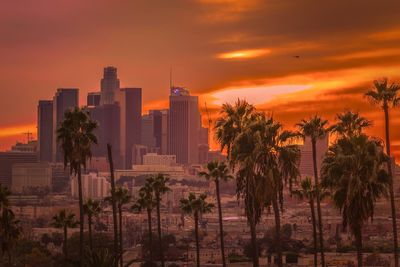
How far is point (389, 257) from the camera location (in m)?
86.0

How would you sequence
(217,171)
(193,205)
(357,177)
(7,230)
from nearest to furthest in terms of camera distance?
1. (357,177)
2. (7,230)
3. (217,171)
4. (193,205)

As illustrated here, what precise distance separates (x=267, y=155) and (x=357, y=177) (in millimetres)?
4925

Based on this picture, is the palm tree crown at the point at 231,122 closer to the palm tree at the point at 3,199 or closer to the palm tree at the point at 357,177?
the palm tree at the point at 357,177

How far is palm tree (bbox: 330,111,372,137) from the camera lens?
41312mm

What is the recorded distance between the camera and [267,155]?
111ft

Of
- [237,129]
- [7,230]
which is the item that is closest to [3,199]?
[7,230]

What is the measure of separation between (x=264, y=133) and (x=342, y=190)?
479cm

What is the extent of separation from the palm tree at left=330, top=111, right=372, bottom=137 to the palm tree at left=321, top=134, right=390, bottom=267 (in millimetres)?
10374

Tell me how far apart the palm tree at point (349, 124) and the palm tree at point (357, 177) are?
10.4 m

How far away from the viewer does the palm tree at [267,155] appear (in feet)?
111

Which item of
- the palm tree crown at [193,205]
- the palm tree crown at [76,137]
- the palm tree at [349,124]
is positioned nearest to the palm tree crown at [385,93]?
the palm tree at [349,124]

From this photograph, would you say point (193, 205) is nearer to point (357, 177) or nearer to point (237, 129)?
point (237, 129)

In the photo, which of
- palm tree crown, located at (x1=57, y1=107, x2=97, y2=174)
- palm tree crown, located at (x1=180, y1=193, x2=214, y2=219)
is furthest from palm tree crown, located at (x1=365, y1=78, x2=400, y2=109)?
palm tree crown, located at (x1=180, y1=193, x2=214, y2=219)

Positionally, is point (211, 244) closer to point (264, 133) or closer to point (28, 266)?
point (28, 266)
